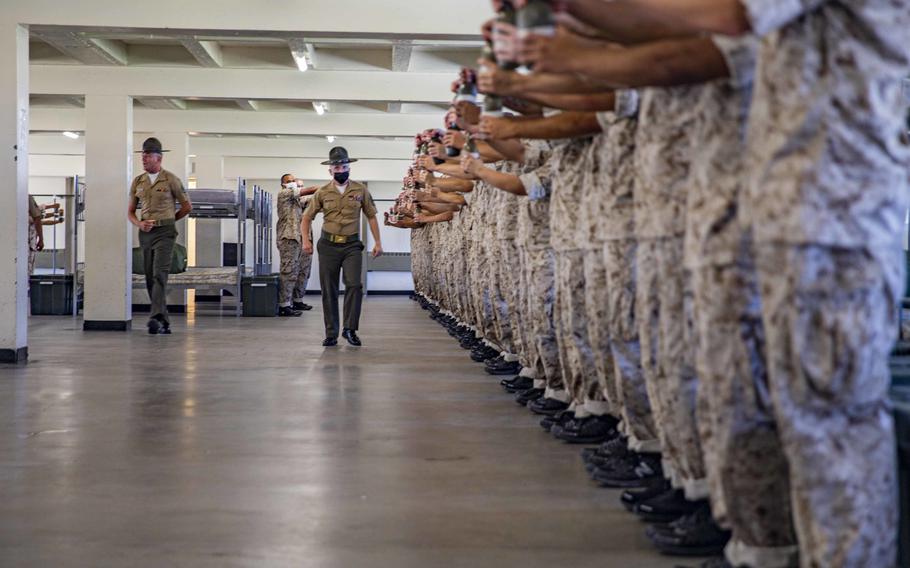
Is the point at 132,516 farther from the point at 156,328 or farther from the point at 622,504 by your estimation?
the point at 156,328

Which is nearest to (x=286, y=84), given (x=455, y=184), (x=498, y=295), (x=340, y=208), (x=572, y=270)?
(x=340, y=208)

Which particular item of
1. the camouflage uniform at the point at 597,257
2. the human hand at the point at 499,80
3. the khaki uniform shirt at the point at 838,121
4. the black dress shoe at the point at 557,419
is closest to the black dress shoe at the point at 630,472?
the camouflage uniform at the point at 597,257

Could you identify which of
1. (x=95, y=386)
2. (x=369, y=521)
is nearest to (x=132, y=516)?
(x=369, y=521)

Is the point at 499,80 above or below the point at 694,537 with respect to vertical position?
above

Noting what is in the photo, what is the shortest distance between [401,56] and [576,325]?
27.4 ft

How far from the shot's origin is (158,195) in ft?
37.1

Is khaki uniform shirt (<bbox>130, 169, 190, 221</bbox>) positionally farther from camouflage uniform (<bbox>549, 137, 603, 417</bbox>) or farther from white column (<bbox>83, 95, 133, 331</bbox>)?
camouflage uniform (<bbox>549, 137, 603, 417</bbox>)

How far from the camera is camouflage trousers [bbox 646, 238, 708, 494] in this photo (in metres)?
3.01

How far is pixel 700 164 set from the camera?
2.68 meters

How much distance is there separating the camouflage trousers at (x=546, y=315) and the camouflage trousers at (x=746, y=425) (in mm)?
3043

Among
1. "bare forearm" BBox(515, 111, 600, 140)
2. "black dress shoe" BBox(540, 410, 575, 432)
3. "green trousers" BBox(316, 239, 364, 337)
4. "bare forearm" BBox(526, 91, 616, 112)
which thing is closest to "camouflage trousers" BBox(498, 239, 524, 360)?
"black dress shoe" BBox(540, 410, 575, 432)

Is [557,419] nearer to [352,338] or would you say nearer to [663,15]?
[663,15]

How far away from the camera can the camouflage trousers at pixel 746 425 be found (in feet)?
8.18

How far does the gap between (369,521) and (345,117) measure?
1517 cm
